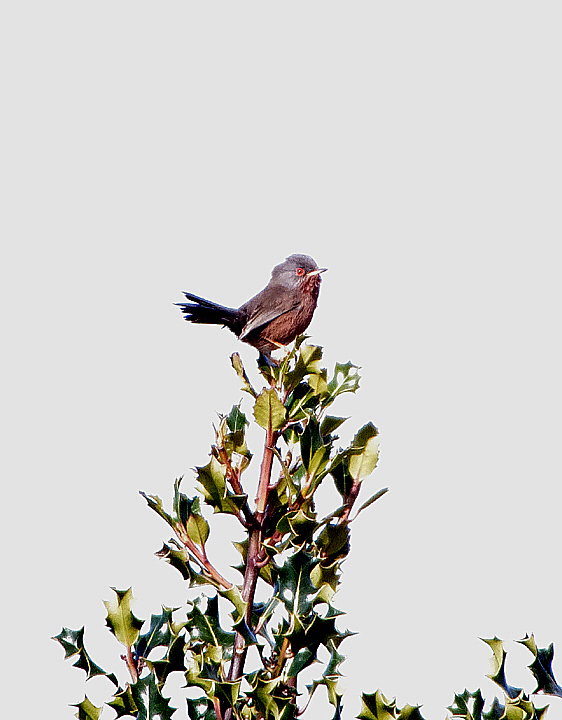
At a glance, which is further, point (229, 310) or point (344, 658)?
point (229, 310)

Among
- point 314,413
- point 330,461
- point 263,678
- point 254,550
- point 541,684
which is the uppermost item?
point 314,413

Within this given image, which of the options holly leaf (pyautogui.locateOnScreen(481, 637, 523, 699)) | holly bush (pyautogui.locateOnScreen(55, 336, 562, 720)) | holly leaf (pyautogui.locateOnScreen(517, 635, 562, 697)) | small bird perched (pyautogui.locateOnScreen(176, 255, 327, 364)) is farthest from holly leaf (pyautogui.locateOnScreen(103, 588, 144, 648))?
small bird perched (pyautogui.locateOnScreen(176, 255, 327, 364))

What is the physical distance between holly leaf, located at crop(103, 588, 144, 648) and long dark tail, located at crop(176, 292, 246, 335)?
3318 millimetres

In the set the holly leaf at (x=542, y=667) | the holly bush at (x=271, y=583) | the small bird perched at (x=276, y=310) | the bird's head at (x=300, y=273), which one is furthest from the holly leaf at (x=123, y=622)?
the bird's head at (x=300, y=273)

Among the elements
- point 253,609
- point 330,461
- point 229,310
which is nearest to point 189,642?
point 253,609

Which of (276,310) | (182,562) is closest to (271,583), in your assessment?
(182,562)

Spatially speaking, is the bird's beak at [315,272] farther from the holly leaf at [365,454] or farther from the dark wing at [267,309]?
the holly leaf at [365,454]

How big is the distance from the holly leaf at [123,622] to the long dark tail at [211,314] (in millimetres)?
3318

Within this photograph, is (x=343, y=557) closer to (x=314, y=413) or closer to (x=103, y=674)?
(x=314, y=413)

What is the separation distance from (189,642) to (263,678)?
36 centimetres

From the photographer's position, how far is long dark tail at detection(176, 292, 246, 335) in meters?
6.80

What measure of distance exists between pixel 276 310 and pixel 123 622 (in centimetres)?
348

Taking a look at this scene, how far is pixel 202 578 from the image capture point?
13.1 feet

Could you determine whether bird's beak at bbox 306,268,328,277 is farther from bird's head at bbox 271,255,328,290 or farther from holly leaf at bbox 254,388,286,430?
holly leaf at bbox 254,388,286,430
